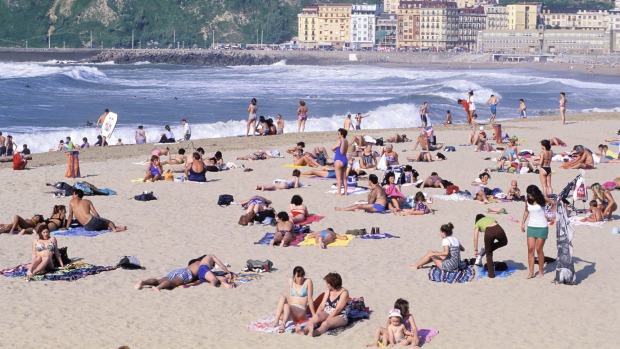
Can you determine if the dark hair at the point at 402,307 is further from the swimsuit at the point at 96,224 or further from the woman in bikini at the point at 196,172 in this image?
the woman in bikini at the point at 196,172

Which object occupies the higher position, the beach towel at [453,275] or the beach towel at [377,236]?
the beach towel at [453,275]

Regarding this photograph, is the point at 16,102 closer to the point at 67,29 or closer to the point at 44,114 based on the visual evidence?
the point at 44,114

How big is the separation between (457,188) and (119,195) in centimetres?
538

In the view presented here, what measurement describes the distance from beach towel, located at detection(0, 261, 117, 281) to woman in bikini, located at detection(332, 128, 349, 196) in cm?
544

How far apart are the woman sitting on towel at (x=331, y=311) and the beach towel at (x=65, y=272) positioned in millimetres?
3018

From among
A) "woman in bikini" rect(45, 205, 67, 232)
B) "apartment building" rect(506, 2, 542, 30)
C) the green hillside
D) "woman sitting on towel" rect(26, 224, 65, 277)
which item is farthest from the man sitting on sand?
the green hillside

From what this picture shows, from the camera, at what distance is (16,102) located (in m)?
49.7

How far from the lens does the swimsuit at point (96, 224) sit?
13672 millimetres

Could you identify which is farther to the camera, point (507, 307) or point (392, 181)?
point (392, 181)

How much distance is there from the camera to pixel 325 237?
42.3 feet

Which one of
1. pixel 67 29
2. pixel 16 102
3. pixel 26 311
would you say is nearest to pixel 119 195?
pixel 26 311

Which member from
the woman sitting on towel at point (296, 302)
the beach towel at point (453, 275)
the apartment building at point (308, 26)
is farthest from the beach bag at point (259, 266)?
the apartment building at point (308, 26)

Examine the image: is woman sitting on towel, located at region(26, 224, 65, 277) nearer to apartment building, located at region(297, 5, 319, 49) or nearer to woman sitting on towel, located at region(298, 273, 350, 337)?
woman sitting on towel, located at region(298, 273, 350, 337)

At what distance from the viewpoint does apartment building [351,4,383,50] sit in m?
171
